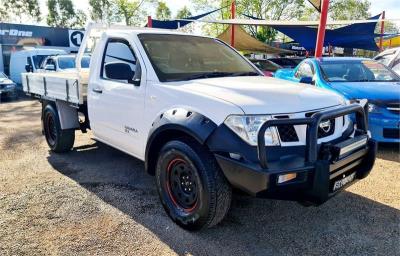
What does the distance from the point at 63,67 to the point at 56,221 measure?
38.2ft

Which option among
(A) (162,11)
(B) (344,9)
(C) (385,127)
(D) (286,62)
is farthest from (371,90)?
(A) (162,11)

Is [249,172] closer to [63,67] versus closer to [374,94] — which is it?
[374,94]

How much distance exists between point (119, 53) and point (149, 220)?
201 cm

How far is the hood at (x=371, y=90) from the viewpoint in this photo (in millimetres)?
5824

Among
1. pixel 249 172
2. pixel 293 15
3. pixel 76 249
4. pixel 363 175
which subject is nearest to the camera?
pixel 249 172

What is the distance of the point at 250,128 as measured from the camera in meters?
2.88

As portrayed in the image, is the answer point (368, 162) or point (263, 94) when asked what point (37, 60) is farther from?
point (368, 162)

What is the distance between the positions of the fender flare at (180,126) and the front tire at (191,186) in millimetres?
141

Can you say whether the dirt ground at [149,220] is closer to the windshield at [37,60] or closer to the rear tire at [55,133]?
the rear tire at [55,133]

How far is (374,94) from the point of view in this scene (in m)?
5.89

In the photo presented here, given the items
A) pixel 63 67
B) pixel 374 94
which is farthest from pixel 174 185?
pixel 63 67

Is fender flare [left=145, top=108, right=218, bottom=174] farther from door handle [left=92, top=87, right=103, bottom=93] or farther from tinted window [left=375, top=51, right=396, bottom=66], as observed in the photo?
tinted window [left=375, top=51, right=396, bottom=66]

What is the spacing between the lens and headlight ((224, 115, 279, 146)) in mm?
2863

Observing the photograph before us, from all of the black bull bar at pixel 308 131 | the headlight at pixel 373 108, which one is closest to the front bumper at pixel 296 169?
the black bull bar at pixel 308 131
